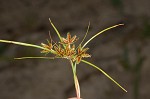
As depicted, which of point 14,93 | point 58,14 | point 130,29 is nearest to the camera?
point 14,93

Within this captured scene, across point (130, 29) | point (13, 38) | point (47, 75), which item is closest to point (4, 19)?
point (13, 38)

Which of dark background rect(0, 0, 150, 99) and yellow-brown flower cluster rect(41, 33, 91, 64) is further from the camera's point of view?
dark background rect(0, 0, 150, 99)

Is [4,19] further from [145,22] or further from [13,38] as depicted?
[145,22]

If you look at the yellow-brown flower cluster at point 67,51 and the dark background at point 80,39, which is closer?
the yellow-brown flower cluster at point 67,51

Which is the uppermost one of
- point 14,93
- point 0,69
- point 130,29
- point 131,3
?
point 131,3

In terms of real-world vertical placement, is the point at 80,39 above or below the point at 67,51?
above

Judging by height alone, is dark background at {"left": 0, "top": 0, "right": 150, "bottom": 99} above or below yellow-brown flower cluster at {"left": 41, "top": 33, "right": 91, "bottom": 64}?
above

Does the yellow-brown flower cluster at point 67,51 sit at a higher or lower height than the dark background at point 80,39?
lower

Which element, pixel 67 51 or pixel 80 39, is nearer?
pixel 67 51
